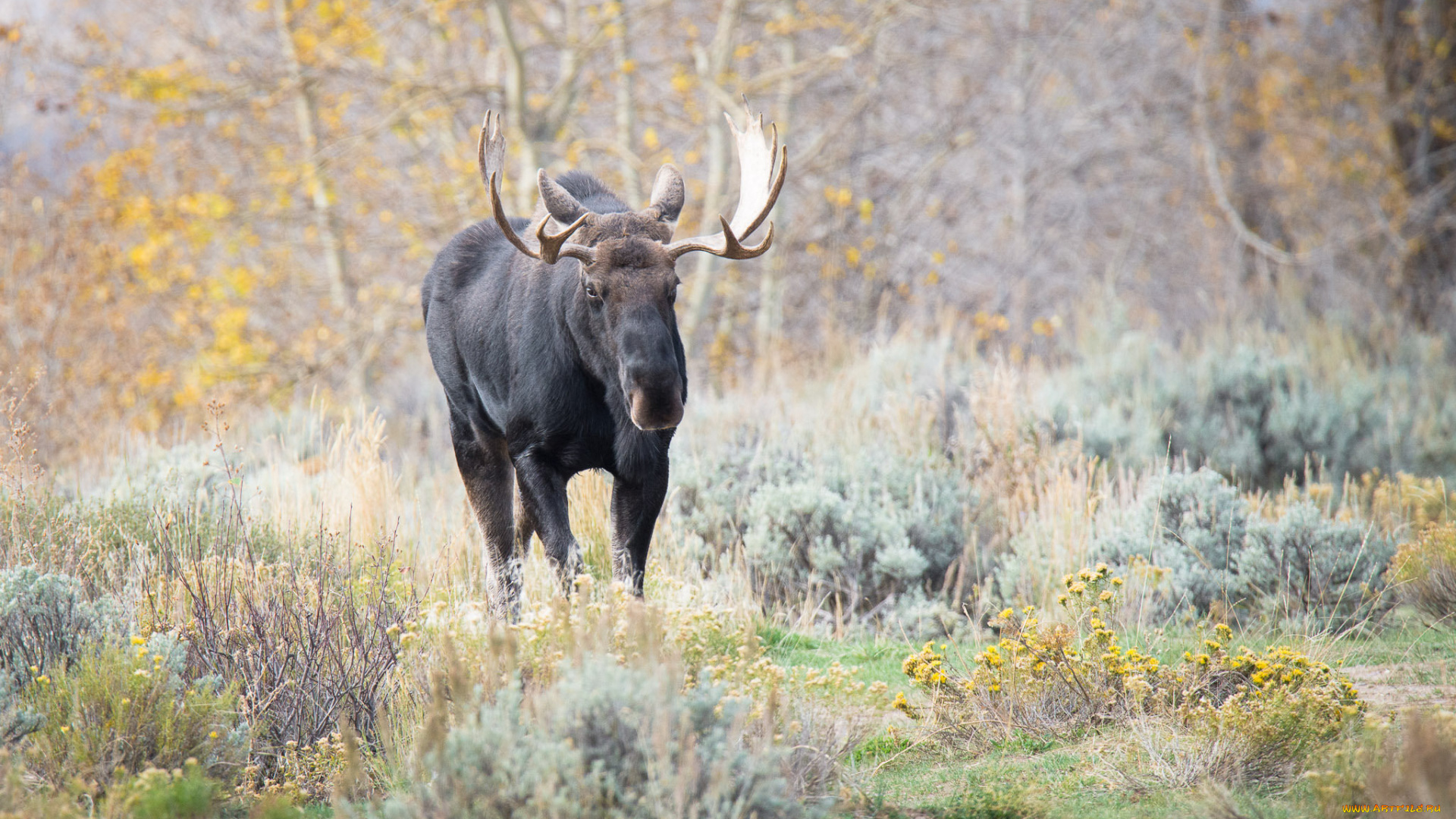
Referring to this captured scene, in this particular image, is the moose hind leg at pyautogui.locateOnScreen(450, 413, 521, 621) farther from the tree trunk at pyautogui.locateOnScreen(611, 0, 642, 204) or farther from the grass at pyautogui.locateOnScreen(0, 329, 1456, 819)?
the tree trunk at pyautogui.locateOnScreen(611, 0, 642, 204)

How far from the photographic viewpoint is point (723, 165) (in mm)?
12305

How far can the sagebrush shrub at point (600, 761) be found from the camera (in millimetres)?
2658

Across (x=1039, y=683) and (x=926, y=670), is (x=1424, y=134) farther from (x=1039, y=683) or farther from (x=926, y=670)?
(x=926, y=670)

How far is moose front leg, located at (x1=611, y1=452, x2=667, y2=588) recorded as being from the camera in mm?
4512

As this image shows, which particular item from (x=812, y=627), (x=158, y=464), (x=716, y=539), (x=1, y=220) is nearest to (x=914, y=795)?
(x=812, y=627)

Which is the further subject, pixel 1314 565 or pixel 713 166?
pixel 713 166

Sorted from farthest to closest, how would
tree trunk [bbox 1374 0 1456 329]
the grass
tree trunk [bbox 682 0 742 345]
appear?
tree trunk [bbox 1374 0 1456 329], tree trunk [bbox 682 0 742 345], the grass

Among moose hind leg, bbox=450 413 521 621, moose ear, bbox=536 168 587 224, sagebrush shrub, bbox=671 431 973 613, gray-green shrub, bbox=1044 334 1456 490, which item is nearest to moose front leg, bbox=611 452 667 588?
moose hind leg, bbox=450 413 521 621

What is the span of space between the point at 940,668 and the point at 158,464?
5.08 meters

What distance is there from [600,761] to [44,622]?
2304 mm

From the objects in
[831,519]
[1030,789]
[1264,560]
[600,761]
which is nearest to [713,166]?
[831,519]

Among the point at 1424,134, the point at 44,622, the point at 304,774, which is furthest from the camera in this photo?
the point at 1424,134

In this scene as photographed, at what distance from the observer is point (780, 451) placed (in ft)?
24.0

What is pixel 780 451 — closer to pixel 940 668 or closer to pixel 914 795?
pixel 940 668
